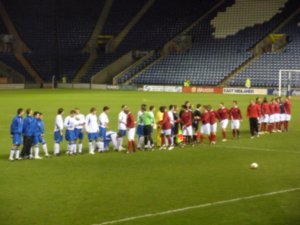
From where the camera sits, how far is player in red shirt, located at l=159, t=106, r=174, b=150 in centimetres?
2367

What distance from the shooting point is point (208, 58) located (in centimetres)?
6662

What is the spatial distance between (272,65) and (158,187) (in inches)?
1839

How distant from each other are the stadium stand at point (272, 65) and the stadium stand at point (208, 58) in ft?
6.54

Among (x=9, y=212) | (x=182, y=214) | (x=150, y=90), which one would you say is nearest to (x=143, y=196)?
(x=182, y=214)

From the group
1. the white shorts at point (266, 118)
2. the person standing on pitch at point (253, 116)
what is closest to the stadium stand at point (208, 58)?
the white shorts at point (266, 118)

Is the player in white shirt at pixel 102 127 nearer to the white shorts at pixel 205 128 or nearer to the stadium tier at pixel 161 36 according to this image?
the white shorts at pixel 205 128

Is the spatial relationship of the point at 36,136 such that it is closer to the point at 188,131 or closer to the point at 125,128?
the point at 125,128

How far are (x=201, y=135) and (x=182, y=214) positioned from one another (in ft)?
41.0

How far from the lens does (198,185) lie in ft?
55.2

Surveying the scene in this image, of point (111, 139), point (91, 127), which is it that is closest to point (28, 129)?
point (91, 127)

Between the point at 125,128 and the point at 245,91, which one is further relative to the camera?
the point at 245,91

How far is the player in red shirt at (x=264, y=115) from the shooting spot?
1144 inches

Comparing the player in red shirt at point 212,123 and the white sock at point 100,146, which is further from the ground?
the player in red shirt at point 212,123

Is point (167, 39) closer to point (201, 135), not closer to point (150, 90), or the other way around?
point (150, 90)
